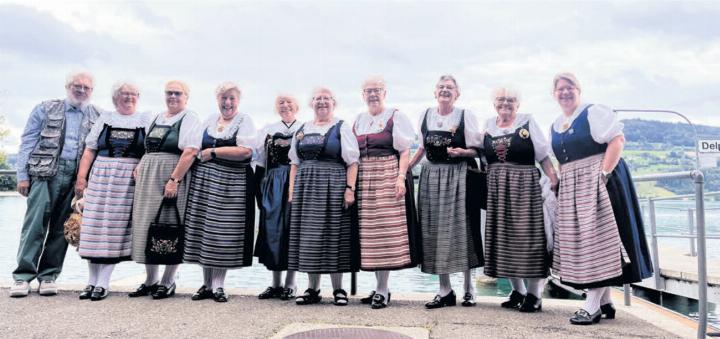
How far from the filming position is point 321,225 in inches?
130

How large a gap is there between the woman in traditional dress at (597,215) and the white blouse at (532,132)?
0.54 ft

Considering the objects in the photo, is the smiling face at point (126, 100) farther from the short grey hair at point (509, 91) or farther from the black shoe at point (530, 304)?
the black shoe at point (530, 304)

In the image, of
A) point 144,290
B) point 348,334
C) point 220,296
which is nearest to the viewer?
point 348,334

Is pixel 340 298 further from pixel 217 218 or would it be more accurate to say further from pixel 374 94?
pixel 374 94

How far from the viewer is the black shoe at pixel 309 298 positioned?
3.29 metres

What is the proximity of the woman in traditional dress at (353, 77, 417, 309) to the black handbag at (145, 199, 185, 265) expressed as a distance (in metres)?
1.20

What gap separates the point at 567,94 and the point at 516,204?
2.32 ft

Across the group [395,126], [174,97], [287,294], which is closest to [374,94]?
[395,126]

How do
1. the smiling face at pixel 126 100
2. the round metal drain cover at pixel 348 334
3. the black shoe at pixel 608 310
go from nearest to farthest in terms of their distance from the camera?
the round metal drain cover at pixel 348 334 → the black shoe at pixel 608 310 → the smiling face at pixel 126 100

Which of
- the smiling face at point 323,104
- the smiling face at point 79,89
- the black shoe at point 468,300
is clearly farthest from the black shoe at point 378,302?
the smiling face at point 79,89

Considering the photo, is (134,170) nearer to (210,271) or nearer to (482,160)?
(210,271)

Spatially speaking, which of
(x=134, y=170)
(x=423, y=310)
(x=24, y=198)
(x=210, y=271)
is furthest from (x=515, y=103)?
(x=24, y=198)

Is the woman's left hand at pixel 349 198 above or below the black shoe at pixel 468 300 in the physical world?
above

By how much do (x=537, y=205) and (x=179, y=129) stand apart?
91.9 inches
